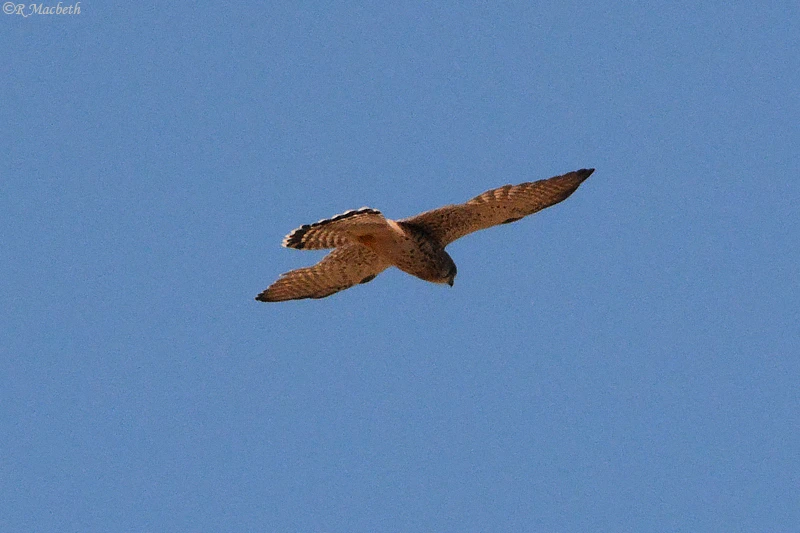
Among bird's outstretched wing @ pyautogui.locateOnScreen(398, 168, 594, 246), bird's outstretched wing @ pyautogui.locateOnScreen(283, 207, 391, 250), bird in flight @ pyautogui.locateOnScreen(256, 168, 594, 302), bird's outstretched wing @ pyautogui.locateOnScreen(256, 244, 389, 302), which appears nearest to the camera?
bird's outstretched wing @ pyautogui.locateOnScreen(283, 207, 391, 250)

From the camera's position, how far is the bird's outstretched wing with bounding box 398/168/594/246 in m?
13.4

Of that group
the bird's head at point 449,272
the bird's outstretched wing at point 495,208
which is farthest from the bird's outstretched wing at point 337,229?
the bird's head at point 449,272

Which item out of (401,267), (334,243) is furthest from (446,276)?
(334,243)

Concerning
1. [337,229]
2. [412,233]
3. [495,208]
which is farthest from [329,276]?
[495,208]

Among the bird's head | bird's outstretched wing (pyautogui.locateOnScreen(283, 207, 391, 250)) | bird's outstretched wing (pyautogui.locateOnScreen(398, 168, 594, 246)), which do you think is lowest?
the bird's head

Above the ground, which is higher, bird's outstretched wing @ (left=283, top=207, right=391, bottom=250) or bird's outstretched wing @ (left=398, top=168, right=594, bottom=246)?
bird's outstretched wing @ (left=398, top=168, right=594, bottom=246)

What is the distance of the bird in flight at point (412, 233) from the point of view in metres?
13.0

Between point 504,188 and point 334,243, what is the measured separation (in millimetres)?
1741

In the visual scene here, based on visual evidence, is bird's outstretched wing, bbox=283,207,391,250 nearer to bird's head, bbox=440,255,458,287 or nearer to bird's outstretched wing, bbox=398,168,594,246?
bird's outstretched wing, bbox=398,168,594,246

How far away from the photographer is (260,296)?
594 inches

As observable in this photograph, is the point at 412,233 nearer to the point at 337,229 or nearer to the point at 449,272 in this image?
the point at 449,272

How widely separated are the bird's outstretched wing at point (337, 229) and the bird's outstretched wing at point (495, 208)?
0.67 meters

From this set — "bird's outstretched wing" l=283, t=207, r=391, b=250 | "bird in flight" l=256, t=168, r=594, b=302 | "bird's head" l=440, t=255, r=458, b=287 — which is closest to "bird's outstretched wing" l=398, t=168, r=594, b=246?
"bird in flight" l=256, t=168, r=594, b=302

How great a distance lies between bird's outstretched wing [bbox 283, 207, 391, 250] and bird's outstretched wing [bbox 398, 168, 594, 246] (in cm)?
67
